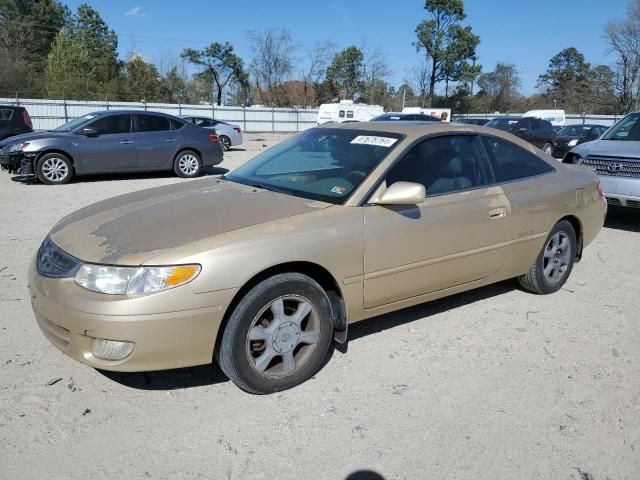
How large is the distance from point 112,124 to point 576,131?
1819 cm

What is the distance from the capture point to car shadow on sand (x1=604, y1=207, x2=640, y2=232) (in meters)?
8.22

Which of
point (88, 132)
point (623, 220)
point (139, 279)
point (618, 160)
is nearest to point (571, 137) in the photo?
point (623, 220)

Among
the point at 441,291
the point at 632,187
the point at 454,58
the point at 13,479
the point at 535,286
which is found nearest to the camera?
the point at 13,479

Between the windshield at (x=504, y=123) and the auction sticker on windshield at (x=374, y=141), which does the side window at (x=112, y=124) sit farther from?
the windshield at (x=504, y=123)

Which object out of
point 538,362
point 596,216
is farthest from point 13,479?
point 596,216

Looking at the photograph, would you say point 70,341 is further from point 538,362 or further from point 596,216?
point 596,216

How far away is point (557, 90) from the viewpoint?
241 feet

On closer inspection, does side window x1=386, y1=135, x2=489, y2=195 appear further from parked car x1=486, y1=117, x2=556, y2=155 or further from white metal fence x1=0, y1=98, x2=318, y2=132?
white metal fence x1=0, y1=98, x2=318, y2=132

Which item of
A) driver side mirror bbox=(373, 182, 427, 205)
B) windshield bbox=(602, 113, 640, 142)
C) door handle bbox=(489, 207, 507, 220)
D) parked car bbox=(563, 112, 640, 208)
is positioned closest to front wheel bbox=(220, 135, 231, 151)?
parked car bbox=(563, 112, 640, 208)

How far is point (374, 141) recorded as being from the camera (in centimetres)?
394

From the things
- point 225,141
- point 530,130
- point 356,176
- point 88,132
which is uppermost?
point 530,130

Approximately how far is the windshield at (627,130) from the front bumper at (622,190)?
108cm

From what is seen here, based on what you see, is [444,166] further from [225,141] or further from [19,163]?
[225,141]

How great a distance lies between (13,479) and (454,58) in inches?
2283
